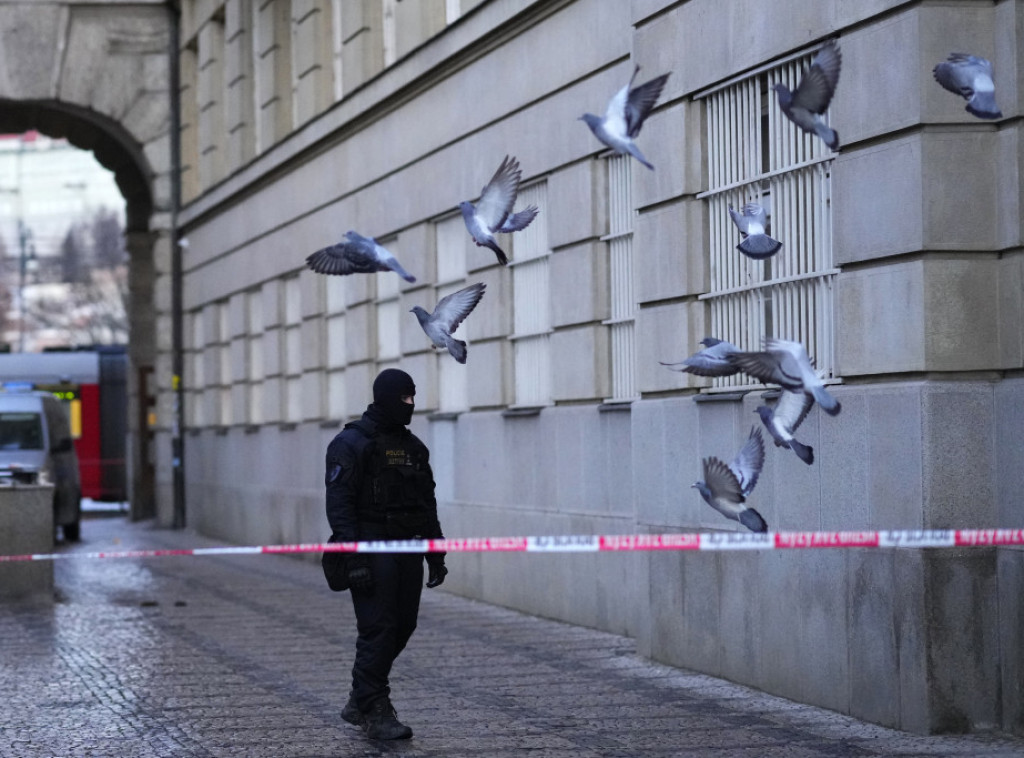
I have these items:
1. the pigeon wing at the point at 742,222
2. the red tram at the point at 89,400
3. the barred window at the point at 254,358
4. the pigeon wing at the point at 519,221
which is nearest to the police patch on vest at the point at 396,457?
the pigeon wing at the point at 519,221

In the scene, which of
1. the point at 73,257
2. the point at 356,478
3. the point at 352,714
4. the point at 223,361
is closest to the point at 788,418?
the point at 356,478

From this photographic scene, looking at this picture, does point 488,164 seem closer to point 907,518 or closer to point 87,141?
point 907,518

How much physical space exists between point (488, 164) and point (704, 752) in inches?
352

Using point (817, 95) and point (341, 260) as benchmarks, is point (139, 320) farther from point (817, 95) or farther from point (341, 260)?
point (817, 95)

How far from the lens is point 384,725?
9578 millimetres

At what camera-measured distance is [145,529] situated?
3316cm

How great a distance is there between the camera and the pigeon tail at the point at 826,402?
852cm

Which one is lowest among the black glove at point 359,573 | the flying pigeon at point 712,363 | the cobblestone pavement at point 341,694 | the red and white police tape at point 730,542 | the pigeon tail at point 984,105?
the cobblestone pavement at point 341,694

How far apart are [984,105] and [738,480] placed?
2.76 metres

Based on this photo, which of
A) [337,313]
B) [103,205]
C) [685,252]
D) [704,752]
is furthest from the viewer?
[103,205]

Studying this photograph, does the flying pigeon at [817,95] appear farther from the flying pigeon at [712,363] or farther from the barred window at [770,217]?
the barred window at [770,217]

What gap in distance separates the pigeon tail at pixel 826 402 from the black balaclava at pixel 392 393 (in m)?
2.00

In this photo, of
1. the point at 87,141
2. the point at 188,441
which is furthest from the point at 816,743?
the point at 87,141

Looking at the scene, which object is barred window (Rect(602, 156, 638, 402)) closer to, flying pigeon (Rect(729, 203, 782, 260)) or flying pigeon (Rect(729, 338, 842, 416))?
flying pigeon (Rect(729, 203, 782, 260))
